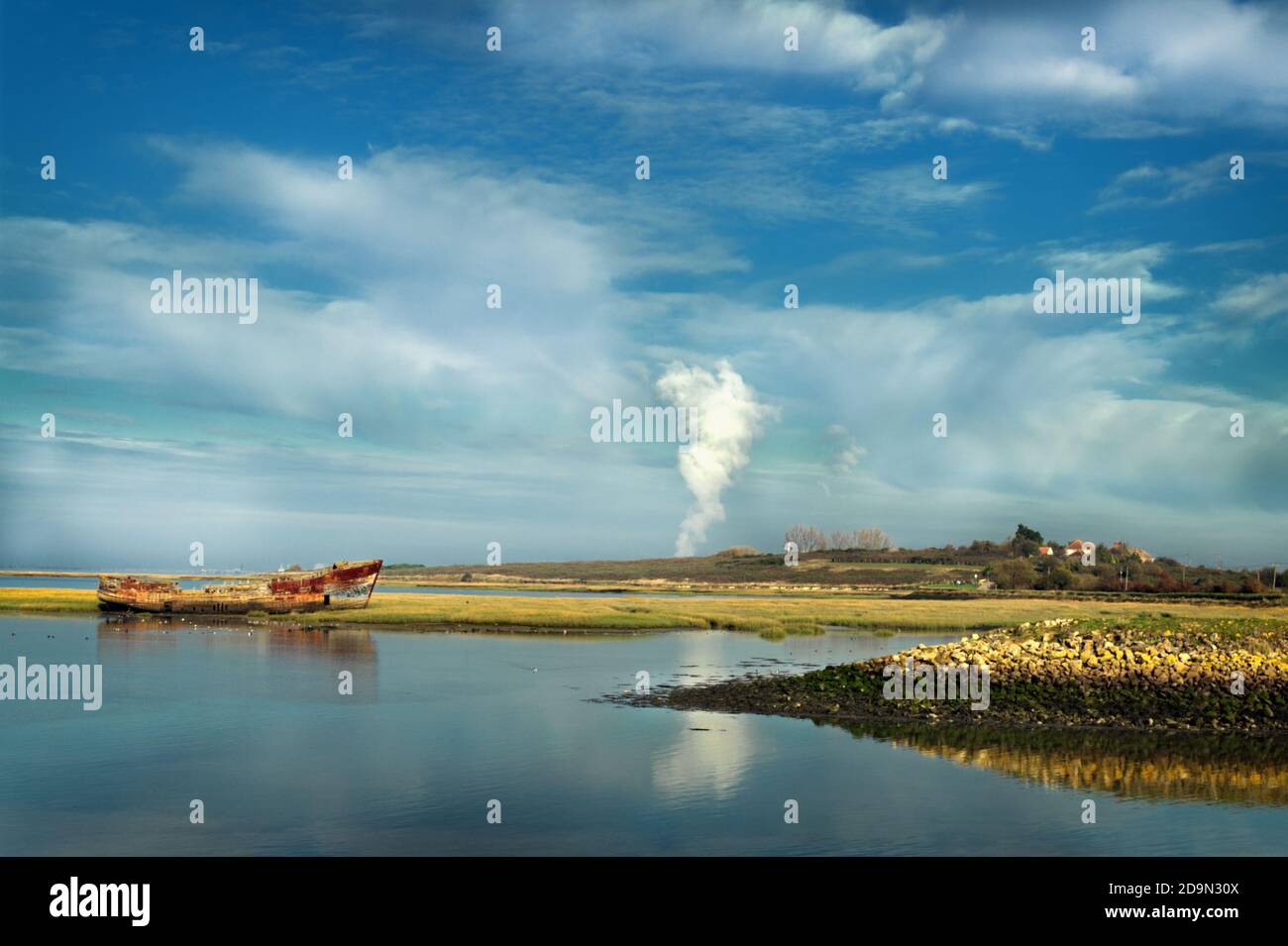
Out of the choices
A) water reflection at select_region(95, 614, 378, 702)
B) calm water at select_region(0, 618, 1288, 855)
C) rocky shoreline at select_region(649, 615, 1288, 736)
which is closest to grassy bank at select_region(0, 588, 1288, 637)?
water reflection at select_region(95, 614, 378, 702)

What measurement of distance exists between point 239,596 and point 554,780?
2346 inches

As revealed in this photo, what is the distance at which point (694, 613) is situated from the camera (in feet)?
262

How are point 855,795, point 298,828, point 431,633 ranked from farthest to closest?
1. point 431,633
2. point 855,795
3. point 298,828

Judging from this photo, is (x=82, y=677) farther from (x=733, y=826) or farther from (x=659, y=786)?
(x=733, y=826)

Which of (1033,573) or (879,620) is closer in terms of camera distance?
(879,620)

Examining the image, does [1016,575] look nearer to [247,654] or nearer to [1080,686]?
[1080,686]

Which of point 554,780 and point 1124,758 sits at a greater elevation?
point 554,780

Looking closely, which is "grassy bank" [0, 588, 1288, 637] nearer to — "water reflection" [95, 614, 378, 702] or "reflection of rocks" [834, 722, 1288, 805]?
"water reflection" [95, 614, 378, 702]

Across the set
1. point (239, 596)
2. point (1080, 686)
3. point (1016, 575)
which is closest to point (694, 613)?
point (239, 596)

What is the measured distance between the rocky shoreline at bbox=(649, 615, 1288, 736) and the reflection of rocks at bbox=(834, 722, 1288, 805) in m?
1.31

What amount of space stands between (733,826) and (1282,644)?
2808 centimetres

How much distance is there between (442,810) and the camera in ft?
70.0
